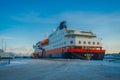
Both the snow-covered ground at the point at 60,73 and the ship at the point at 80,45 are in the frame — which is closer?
the snow-covered ground at the point at 60,73

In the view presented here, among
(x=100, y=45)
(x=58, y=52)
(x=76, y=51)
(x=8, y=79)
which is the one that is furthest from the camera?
(x=58, y=52)

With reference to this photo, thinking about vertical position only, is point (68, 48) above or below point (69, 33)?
below

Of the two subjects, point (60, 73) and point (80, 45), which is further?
point (80, 45)

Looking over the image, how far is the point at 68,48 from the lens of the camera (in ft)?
198

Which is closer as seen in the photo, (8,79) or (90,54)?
(8,79)

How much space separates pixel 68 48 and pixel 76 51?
10.6 feet

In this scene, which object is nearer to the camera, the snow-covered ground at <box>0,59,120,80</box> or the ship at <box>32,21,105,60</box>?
the snow-covered ground at <box>0,59,120,80</box>

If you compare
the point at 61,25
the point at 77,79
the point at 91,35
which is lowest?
the point at 77,79

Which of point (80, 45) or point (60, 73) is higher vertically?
point (80, 45)

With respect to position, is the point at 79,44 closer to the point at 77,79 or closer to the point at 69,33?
the point at 69,33

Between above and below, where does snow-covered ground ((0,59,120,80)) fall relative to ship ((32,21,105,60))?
below

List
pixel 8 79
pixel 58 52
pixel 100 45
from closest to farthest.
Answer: pixel 8 79 < pixel 100 45 < pixel 58 52

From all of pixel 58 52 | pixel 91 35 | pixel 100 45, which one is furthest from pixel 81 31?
pixel 58 52

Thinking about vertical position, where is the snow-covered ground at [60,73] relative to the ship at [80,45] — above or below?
below
